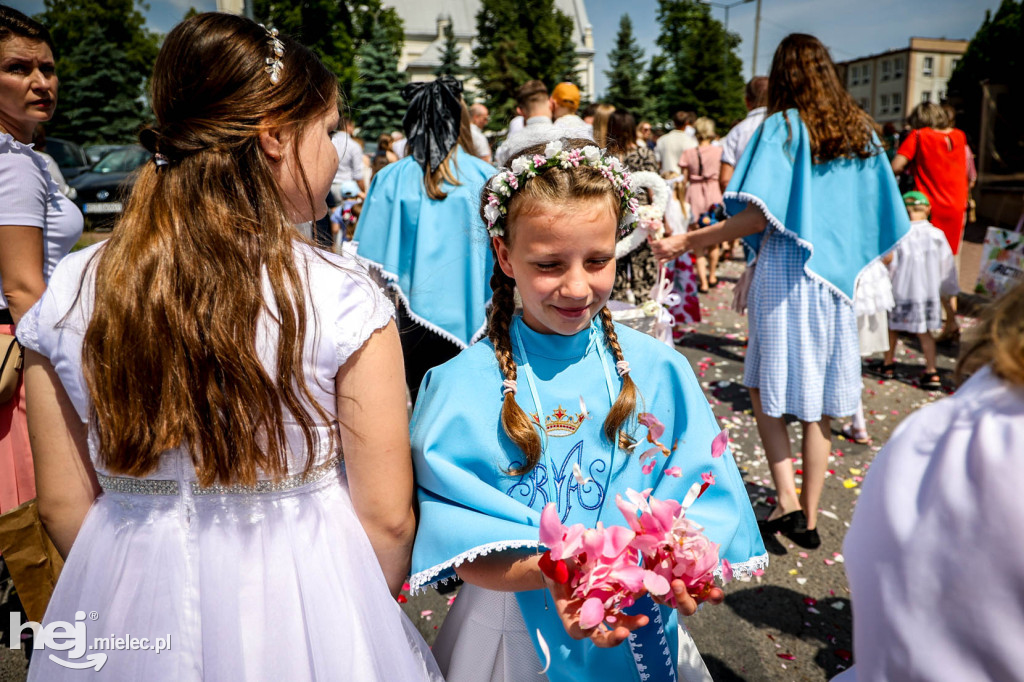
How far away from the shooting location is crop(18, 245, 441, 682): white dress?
135 centimetres

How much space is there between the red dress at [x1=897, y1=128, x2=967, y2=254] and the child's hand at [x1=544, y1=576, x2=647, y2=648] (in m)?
7.31

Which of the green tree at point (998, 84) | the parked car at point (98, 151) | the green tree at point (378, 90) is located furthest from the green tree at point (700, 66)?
the parked car at point (98, 151)

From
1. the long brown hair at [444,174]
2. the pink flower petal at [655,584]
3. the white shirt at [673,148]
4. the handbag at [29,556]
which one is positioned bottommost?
the handbag at [29,556]

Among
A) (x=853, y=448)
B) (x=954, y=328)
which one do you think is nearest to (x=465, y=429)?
(x=853, y=448)

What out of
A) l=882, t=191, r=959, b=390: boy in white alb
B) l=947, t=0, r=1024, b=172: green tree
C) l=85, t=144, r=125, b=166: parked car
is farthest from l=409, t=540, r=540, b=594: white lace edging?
l=85, t=144, r=125, b=166: parked car

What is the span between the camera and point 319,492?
147 cm

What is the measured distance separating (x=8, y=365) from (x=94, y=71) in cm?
3153

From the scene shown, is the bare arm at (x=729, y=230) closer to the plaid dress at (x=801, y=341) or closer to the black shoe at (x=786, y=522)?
the plaid dress at (x=801, y=341)

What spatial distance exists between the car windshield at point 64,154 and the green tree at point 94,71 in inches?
496

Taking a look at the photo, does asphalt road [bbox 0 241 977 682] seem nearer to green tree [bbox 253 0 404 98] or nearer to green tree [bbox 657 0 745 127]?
green tree [bbox 253 0 404 98]

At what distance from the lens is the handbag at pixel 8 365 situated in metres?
2.31

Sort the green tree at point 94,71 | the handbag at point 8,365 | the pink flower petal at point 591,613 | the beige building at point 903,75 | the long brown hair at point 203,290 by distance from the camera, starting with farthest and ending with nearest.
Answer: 1. the beige building at point 903,75
2. the green tree at point 94,71
3. the handbag at point 8,365
4. the long brown hair at point 203,290
5. the pink flower petal at point 591,613

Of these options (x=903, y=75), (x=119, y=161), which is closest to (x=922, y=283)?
(x=119, y=161)

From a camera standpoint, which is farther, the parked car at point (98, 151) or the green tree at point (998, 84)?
the parked car at point (98, 151)
